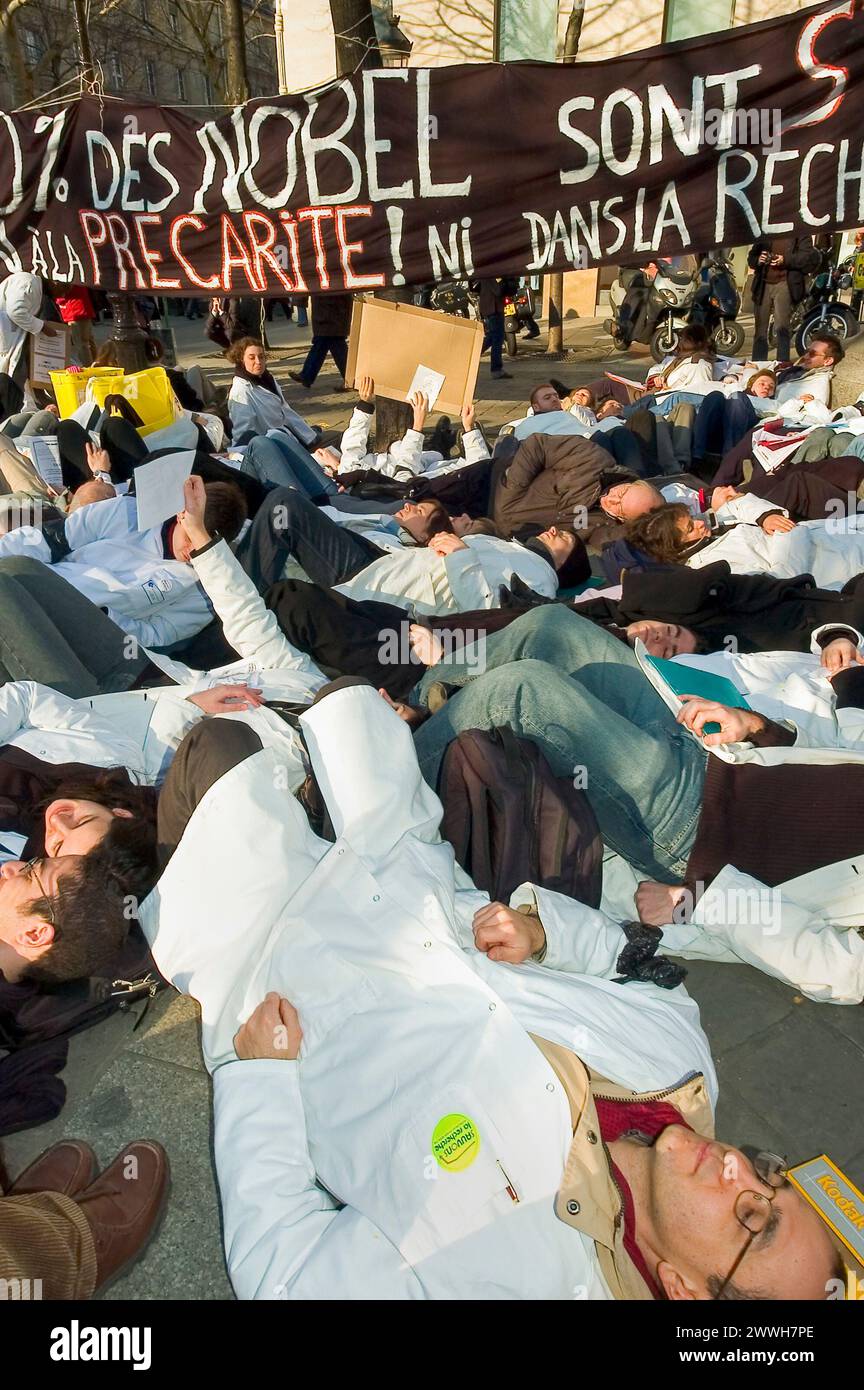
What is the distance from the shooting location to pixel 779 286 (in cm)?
1231

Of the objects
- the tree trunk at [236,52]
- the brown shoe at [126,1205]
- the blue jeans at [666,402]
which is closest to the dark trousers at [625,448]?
the blue jeans at [666,402]

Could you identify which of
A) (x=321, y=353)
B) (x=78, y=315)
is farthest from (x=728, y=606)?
(x=321, y=353)

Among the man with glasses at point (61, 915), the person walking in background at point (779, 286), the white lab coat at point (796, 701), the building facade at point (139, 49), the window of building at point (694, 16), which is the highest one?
the building facade at point (139, 49)

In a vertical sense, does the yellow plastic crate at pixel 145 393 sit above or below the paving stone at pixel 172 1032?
above

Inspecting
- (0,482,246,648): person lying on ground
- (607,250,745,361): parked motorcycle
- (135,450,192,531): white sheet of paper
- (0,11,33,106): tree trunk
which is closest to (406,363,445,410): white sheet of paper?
(0,482,246,648): person lying on ground

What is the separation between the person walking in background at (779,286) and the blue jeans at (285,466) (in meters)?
8.76

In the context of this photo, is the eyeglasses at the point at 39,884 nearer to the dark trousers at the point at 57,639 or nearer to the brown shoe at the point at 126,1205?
the brown shoe at the point at 126,1205

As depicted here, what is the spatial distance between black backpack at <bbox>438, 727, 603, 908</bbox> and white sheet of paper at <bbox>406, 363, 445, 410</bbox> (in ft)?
14.7

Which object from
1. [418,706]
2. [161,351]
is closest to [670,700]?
[418,706]

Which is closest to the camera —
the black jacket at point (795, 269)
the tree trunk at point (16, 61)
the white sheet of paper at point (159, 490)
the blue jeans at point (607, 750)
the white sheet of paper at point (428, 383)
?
→ the blue jeans at point (607, 750)

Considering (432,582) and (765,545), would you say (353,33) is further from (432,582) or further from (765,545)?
(765,545)

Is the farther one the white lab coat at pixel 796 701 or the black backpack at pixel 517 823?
the white lab coat at pixel 796 701

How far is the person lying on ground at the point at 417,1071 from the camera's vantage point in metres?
1.73

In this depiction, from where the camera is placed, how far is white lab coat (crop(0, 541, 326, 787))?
2.98 m
